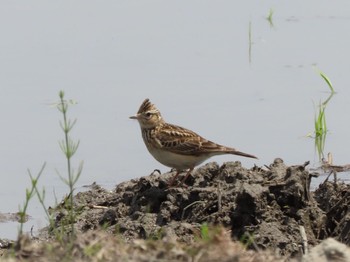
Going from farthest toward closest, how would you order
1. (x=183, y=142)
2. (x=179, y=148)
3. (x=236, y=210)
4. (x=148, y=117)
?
(x=148, y=117) → (x=183, y=142) → (x=179, y=148) → (x=236, y=210)

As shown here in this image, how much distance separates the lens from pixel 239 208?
10.1 meters

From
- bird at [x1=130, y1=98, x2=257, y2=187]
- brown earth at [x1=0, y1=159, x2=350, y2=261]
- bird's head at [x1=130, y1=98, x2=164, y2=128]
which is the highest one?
bird's head at [x1=130, y1=98, x2=164, y2=128]

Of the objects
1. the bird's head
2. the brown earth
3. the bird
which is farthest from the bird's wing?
the brown earth

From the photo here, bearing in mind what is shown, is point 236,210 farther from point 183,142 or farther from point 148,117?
point 148,117

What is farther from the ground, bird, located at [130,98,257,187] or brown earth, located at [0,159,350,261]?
bird, located at [130,98,257,187]

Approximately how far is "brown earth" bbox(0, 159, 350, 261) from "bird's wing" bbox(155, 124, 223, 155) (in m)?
0.30

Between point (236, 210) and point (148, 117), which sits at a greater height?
point (148, 117)

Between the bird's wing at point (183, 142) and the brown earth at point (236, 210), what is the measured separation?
30cm

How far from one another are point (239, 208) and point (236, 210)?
0.10ft

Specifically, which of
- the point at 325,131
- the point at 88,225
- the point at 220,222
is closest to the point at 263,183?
the point at 220,222

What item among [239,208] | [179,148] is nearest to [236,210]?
[239,208]

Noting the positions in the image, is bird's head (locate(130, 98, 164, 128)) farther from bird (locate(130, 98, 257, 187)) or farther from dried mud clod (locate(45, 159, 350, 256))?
dried mud clod (locate(45, 159, 350, 256))

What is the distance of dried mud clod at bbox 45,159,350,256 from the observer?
9.91m

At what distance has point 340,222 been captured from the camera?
1002cm
